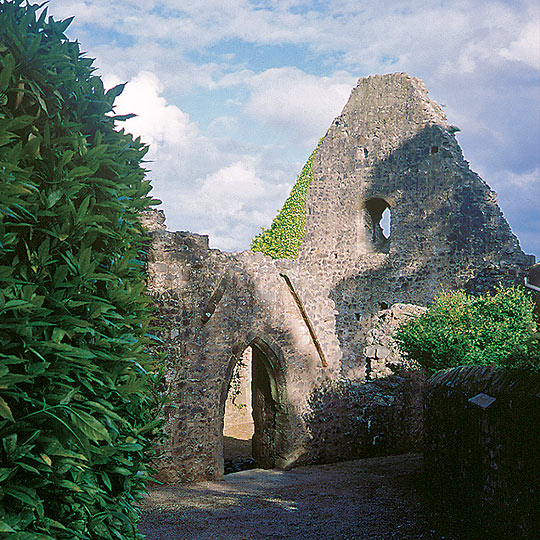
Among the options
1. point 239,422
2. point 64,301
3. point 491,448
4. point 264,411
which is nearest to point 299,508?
point 491,448

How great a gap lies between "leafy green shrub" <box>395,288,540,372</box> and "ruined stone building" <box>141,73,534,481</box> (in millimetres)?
2021

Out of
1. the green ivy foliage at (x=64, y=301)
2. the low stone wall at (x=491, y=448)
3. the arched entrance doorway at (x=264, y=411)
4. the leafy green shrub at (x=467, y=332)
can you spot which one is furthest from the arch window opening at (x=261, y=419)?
the green ivy foliage at (x=64, y=301)

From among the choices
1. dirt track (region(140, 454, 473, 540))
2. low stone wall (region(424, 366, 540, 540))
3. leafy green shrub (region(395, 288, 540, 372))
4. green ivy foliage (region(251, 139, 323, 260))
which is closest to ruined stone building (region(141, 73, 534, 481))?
green ivy foliage (region(251, 139, 323, 260))

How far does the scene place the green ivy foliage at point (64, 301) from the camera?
2086 mm

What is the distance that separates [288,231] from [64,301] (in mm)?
16759

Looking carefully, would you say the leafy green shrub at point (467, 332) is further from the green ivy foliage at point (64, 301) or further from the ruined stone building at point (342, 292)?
the green ivy foliage at point (64, 301)

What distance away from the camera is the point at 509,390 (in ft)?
14.9

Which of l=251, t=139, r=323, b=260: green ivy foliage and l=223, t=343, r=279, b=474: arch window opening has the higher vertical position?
l=251, t=139, r=323, b=260: green ivy foliage

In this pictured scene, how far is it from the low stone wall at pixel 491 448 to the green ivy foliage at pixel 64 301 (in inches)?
117

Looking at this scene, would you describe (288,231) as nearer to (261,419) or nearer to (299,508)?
(261,419)

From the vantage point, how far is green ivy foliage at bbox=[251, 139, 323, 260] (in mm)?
18828

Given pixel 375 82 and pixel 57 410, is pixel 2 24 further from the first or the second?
pixel 375 82

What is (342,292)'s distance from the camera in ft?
58.7

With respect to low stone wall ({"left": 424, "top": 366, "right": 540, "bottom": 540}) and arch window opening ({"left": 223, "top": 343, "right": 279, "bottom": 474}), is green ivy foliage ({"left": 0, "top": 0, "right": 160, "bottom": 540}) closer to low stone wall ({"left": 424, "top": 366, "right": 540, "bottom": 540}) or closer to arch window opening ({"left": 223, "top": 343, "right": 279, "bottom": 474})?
low stone wall ({"left": 424, "top": 366, "right": 540, "bottom": 540})
